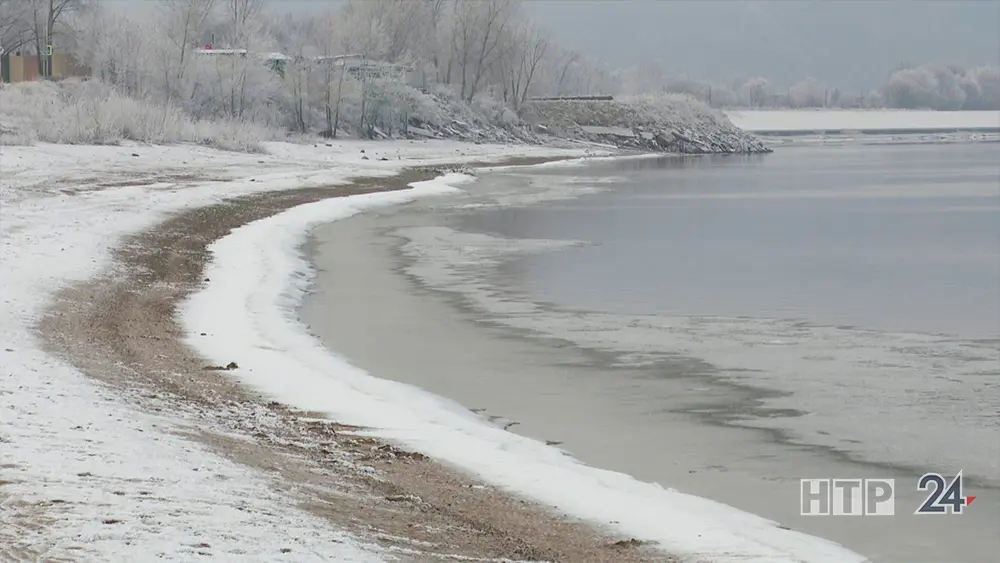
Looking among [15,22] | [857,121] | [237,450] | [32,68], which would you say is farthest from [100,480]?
[857,121]

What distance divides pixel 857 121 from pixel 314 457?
156034 mm

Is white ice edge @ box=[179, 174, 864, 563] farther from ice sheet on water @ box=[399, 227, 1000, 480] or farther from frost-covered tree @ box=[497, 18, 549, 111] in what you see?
frost-covered tree @ box=[497, 18, 549, 111]

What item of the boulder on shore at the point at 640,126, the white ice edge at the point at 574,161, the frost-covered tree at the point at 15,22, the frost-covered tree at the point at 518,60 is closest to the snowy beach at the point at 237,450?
the white ice edge at the point at 574,161

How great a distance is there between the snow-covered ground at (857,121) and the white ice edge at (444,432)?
129181mm

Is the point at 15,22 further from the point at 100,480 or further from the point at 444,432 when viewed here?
the point at 100,480

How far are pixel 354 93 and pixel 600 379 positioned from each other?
62.6 meters

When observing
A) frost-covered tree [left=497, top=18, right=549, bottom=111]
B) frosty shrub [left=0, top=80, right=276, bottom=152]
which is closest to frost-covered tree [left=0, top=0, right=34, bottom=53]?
frosty shrub [left=0, top=80, right=276, bottom=152]

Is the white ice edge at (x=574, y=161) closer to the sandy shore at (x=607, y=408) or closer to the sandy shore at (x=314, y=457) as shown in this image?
the sandy shore at (x=607, y=408)

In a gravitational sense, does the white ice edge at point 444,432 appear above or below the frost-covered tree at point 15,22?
below

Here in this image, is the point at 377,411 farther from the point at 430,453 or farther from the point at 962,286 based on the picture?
the point at 962,286

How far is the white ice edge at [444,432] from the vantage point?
283 inches

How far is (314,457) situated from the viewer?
8430mm

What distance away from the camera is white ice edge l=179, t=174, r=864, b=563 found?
7.18m

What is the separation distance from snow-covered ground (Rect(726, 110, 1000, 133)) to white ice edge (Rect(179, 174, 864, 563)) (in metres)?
129
